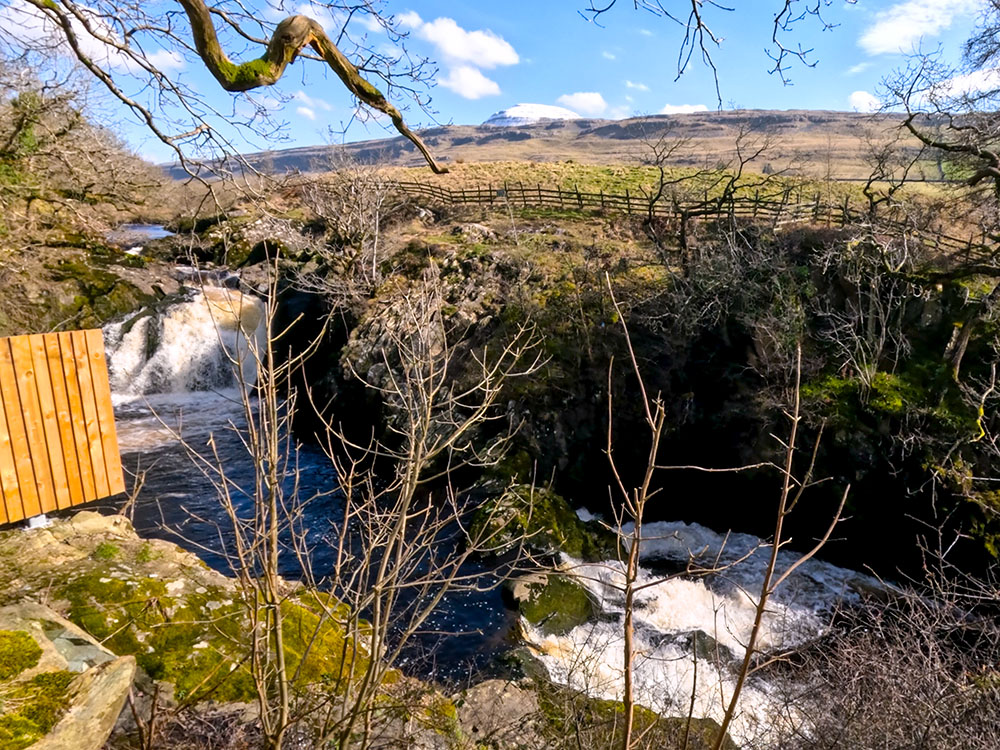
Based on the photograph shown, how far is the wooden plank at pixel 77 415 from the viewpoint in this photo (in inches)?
255

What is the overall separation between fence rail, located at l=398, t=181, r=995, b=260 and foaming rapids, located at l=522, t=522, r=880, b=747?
24.0 feet

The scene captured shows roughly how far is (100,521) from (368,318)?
34.3ft

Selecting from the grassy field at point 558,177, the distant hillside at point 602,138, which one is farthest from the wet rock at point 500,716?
the distant hillside at point 602,138

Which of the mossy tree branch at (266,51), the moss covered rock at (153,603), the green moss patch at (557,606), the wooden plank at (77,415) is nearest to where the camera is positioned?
the mossy tree branch at (266,51)

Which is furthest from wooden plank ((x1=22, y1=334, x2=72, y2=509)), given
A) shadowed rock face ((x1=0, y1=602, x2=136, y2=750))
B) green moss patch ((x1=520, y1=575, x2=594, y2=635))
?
green moss patch ((x1=520, y1=575, x2=594, y2=635))

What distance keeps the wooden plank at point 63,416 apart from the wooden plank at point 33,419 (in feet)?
0.38

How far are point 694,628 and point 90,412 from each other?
27.7 ft

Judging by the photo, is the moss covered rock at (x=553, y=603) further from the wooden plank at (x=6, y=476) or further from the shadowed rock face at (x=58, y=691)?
the shadowed rock face at (x=58, y=691)

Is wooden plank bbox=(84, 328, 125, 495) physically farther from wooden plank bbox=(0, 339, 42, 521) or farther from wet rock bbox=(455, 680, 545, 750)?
wet rock bbox=(455, 680, 545, 750)

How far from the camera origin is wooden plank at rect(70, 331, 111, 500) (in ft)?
21.5

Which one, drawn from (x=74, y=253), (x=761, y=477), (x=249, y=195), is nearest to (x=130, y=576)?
(x=249, y=195)

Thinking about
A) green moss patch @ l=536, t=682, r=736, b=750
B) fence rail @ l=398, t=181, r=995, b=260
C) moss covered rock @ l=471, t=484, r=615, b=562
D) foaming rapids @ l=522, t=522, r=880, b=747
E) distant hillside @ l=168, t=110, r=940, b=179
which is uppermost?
distant hillside @ l=168, t=110, r=940, b=179

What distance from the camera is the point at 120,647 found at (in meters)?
4.78

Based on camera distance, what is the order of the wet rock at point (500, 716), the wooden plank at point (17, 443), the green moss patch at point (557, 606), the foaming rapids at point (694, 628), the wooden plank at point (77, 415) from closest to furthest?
the wet rock at point (500, 716), the wooden plank at point (17, 443), the wooden plank at point (77, 415), the foaming rapids at point (694, 628), the green moss patch at point (557, 606)
